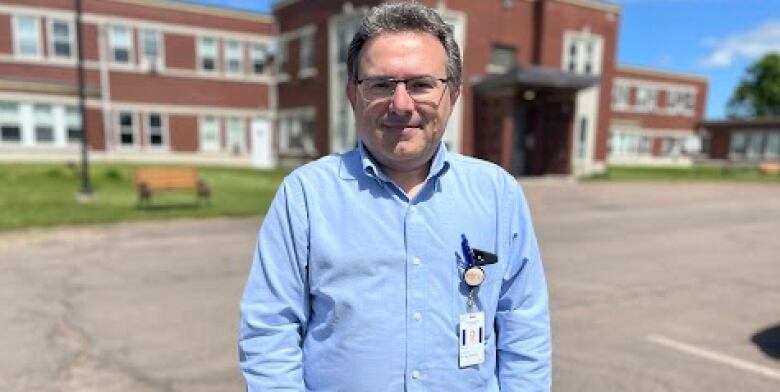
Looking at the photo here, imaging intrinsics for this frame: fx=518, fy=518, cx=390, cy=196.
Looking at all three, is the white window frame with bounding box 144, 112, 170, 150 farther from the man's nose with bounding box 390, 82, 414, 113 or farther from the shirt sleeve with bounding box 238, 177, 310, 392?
the man's nose with bounding box 390, 82, 414, 113

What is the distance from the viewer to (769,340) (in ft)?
15.5

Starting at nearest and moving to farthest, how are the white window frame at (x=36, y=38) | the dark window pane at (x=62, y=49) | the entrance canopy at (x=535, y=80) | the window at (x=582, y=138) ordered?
1. the entrance canopy at (x=535, y=80)
2. the white window frame at (x=36, y=38)
3. the window at (x=582, y=138)
4. the dark window pane at (x=62, y=49)

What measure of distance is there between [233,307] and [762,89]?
9579 centimetres

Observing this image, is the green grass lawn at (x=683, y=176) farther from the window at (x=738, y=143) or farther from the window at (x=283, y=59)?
the window at (x=738, y=143)

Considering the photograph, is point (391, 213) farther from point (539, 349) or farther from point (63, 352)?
point (63, 352)

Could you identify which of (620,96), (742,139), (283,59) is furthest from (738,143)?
(283,59)

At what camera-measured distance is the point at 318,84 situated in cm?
2639

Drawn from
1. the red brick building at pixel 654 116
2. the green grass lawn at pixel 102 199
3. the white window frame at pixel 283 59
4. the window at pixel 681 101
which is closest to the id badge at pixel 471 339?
the green grass lawn at pixel 102 199

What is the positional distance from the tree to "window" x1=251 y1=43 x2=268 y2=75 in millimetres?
79831

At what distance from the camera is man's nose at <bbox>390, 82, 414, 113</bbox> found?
5.25 ft

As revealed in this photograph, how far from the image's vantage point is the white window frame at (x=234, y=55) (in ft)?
96.2

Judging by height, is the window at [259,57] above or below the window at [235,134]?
above

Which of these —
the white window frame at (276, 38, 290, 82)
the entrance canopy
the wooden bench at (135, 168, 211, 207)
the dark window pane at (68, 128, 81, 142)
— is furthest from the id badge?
the dark window pane at (68, 128, 81, 142)

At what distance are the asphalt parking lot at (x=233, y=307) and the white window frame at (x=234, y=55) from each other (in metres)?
21.1
